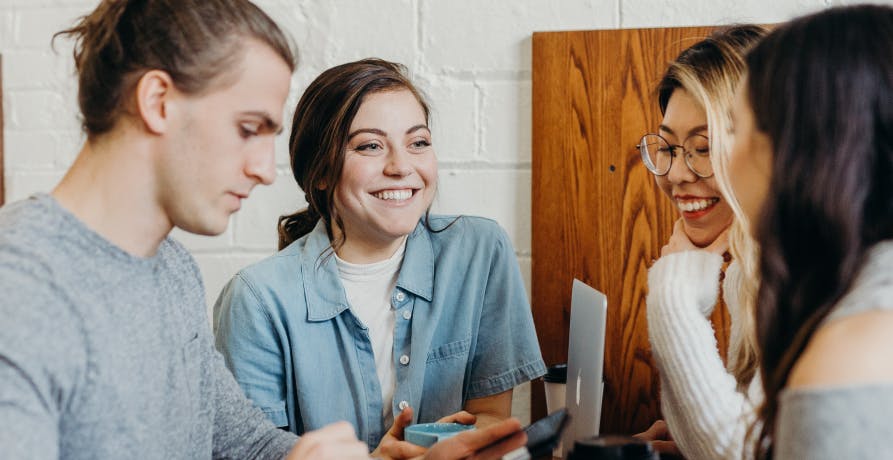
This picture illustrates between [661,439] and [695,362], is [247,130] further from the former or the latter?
[661,439]

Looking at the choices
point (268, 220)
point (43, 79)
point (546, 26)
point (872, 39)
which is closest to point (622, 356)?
point (546, 26)

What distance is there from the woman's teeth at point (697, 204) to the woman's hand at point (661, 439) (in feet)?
1.10

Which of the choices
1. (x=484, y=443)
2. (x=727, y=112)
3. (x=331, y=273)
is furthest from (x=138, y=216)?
(x=727, y=112)

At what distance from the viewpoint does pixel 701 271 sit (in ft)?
4.04

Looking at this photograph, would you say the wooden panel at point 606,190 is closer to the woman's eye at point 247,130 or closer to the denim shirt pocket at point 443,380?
the denim shirt pocket at point 443,380

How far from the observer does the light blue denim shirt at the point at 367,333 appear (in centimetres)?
139

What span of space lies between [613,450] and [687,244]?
66 cm

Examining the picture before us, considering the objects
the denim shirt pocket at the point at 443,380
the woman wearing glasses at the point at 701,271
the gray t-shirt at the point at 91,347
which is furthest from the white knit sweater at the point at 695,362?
the gray t-shirt at the point at 91,347

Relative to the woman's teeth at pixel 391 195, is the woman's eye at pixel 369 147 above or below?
above

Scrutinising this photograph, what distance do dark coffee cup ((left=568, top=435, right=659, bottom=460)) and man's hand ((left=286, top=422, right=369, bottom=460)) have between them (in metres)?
0.29

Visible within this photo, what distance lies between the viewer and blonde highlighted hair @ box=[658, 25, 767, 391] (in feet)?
3.86

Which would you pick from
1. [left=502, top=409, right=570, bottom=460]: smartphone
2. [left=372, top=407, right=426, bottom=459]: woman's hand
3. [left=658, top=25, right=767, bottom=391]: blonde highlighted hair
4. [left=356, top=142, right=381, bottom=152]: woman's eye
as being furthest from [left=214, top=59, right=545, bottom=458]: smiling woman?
[left=502, top=409, right=570, bottom=460]: smartphone

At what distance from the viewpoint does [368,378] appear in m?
1.42

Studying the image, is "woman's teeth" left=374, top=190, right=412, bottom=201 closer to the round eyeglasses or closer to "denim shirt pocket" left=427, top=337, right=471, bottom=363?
"denim shirt pocket" left=427, top=337, right=471, bottom=363
